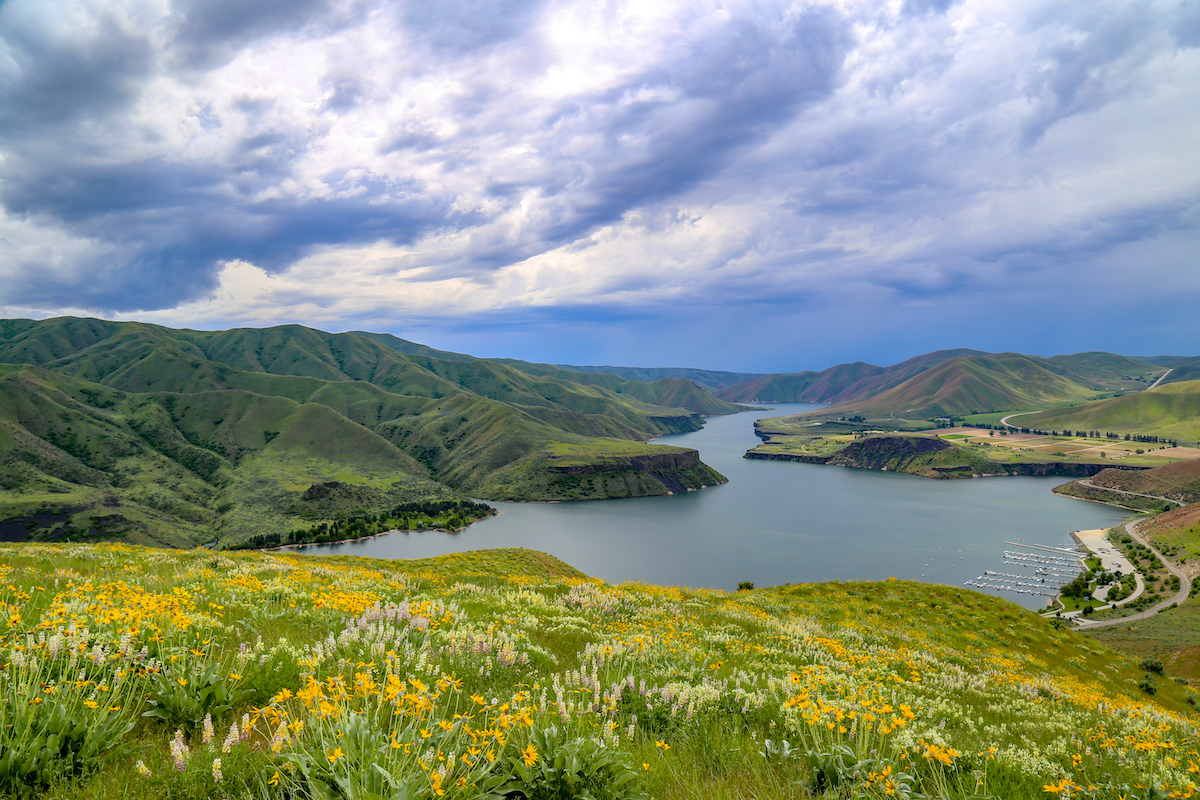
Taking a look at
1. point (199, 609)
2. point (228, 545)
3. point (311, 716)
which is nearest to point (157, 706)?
point (311, 716)

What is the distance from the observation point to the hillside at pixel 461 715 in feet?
13.2

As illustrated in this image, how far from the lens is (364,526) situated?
579ft

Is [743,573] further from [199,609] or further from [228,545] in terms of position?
[228,545]

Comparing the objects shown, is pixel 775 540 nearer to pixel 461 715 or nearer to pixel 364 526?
pixel 364 526

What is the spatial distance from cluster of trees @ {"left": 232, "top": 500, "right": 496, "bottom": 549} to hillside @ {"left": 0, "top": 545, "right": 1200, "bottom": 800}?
176m

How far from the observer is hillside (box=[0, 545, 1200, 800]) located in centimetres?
402

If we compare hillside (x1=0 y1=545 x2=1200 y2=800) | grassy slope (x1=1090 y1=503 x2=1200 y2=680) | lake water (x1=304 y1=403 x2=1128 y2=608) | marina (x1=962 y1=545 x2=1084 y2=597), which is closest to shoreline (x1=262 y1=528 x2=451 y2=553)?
lake water (x1=304 y1=403 x2=1128 y2=608)

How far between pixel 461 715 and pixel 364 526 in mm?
192646

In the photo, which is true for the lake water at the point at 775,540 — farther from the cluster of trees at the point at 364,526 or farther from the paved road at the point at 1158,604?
the paved road at the point at 1158,604

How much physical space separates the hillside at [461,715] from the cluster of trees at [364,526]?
176 m

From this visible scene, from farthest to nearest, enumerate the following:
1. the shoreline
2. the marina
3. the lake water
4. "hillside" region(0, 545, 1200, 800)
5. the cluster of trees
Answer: the cluster of trees < the shoreline < the lake water < the marina < "hillside" region(0, 545, 1200, 800)

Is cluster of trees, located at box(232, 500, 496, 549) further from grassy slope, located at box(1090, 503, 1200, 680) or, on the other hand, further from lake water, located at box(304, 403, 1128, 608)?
grassy slope, located at box(1090, 503, 1200, 680)

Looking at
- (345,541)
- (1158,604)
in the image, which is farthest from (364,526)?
(1158,604)

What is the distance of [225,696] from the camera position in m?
5.36
